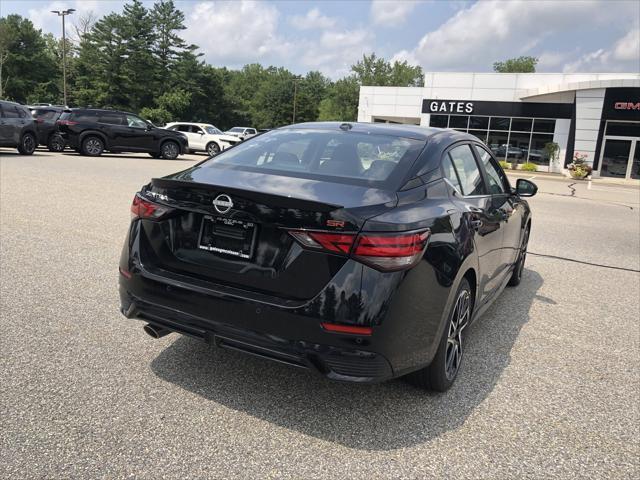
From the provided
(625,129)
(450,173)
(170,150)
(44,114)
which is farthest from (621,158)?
(450,173)

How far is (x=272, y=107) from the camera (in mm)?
94750

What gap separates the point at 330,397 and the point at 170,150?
20382 millimetres

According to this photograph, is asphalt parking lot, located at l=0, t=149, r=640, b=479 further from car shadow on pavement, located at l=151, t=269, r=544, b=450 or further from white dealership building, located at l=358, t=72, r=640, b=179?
white dealership building, located at l=358, t=72, r=640, b=179

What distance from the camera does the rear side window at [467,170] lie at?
376 centimetres

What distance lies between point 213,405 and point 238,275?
778 millimetres

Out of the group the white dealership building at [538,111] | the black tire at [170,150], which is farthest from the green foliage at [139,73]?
the black tire at [170,150]

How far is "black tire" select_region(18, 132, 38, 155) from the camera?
683 inches

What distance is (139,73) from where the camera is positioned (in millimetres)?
62375

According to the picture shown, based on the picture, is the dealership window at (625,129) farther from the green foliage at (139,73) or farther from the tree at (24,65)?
the tree at (24,65)

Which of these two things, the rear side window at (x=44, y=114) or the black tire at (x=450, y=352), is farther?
the rear side window at (x=44, y=114)

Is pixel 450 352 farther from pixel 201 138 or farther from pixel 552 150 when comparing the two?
pixel 552 150

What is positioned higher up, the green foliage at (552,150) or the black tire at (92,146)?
the green foliage at (552,150)

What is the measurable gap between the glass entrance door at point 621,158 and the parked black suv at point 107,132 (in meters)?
26.5

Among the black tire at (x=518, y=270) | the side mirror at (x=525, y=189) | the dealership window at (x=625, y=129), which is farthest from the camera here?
the dealership window at (x=625, y=129)
